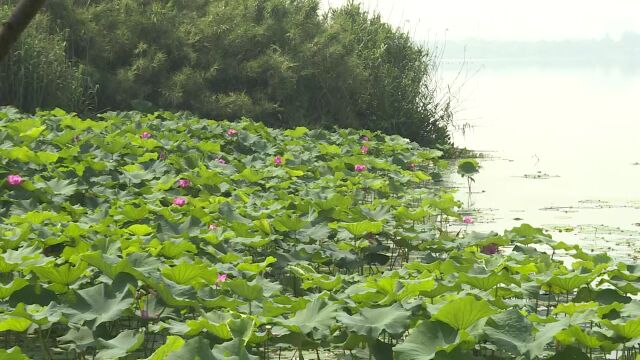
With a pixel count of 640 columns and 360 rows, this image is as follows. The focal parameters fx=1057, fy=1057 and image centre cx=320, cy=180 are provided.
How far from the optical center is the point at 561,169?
40.3ft

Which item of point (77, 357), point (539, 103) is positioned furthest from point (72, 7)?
point (539, 103)

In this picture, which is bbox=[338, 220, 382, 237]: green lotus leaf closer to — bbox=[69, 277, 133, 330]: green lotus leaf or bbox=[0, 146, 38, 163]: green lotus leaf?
bbox=[69, 277, 133, 330]: green lotus leaf

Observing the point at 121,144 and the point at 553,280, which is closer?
the point at 553,280

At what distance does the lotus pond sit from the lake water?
90 centimetres

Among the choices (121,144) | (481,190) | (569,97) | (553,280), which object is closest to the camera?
(553,280)

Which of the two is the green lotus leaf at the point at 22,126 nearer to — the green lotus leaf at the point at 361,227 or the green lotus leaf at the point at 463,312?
the green lotus leaf at the point at 361,227

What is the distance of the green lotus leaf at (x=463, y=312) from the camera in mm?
3283

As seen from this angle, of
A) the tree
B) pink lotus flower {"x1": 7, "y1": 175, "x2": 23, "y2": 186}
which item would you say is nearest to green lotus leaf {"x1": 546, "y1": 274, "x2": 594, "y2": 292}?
the tree

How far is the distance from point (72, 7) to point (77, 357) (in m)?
9.34

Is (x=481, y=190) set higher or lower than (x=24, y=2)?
lower

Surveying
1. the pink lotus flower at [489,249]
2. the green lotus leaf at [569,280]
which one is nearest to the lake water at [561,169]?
the pink lotus flower at [489,249]

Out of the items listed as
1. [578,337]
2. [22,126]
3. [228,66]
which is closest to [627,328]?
[578,337]

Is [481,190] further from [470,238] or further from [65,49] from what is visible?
[65,49]

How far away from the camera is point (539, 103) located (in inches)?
1030
